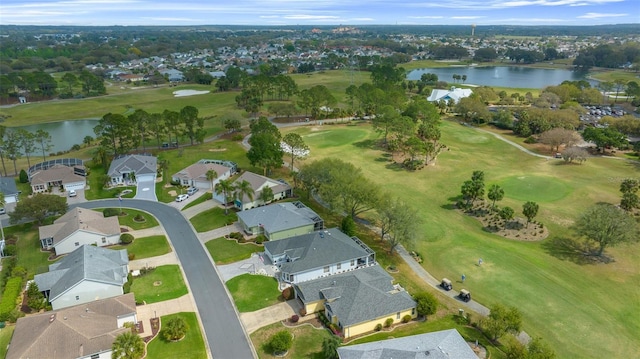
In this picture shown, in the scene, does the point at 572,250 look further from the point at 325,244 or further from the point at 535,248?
the point at 325,244

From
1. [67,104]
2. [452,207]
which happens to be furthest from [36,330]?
[67,104]

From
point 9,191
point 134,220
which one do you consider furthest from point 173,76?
point 134,220

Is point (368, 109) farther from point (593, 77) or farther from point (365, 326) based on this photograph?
point (593, 77)

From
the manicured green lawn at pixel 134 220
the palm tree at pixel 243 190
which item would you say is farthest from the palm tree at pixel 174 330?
the palm tree at pixel 243 190

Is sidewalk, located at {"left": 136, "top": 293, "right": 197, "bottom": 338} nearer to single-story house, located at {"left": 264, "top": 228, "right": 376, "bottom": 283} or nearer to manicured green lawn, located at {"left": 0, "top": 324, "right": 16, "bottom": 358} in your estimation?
single-story house, located at {"left": 264, "top": 228, "right": 376, "bottom": 283}

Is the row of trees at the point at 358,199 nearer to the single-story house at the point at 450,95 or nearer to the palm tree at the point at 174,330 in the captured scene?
the palm tree at the point at 174,330
